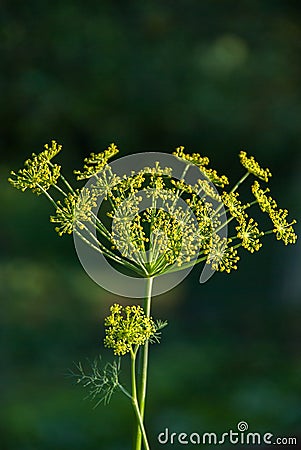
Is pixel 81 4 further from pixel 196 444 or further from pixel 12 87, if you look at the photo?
pixel 196 444

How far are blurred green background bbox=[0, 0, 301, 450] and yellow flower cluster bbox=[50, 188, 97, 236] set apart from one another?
1.54m

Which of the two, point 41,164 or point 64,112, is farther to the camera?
point 64,112

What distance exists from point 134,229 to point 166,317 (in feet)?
5.19

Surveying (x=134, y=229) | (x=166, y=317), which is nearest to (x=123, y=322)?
(x=134, y=229)

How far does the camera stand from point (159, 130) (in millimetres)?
2240

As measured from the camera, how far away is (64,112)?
2211 mm

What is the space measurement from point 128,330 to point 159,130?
1.71m

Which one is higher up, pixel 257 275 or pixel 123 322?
pixel 257 275

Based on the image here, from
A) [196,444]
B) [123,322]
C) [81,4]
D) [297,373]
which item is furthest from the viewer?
[81,4]

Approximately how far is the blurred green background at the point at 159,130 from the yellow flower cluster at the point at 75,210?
5.05 ft

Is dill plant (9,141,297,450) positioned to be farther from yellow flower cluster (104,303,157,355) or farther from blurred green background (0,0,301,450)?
blurred green background (0,0,301,450)

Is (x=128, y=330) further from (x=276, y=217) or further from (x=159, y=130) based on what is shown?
(x=159, y=130)

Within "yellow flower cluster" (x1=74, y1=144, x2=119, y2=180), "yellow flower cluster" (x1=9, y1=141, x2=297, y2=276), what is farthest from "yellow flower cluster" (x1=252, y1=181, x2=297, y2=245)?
"yellow flower cluster" (x1=74, y1=144, x2=119, y2=180)

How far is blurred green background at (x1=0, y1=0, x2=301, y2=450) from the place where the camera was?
2129 millimetres
